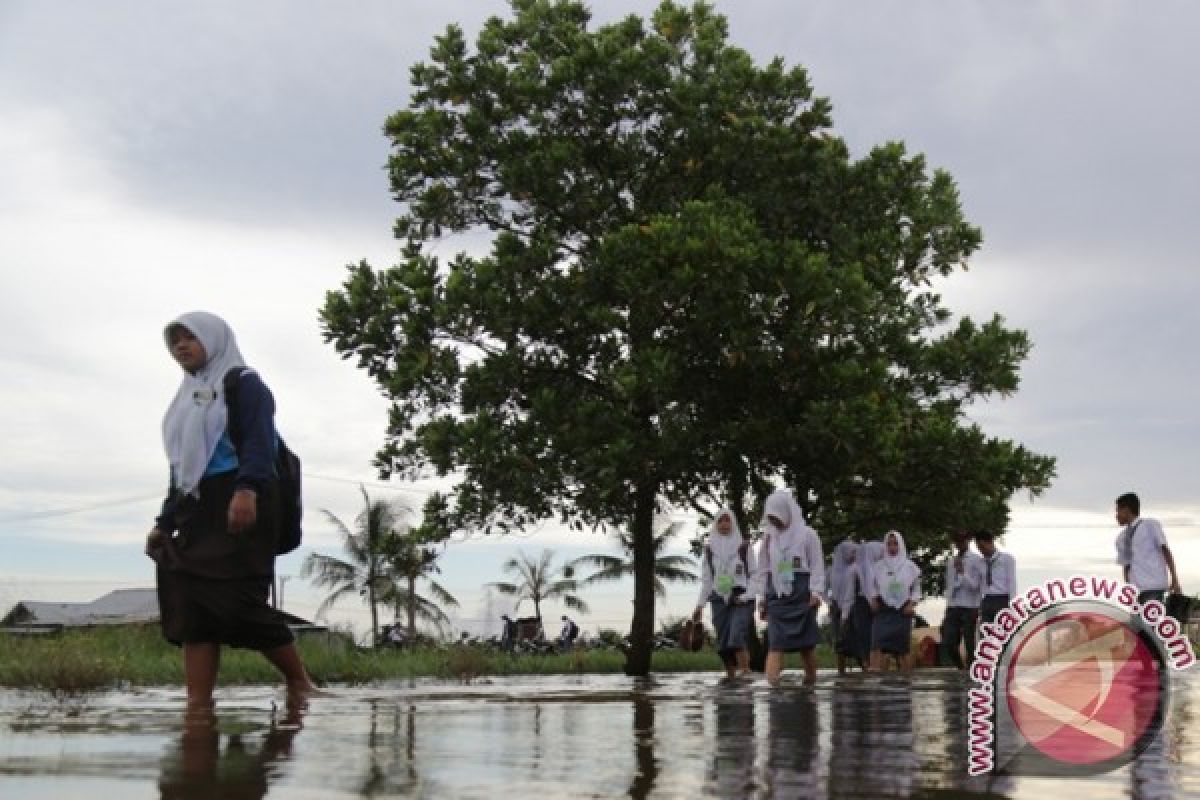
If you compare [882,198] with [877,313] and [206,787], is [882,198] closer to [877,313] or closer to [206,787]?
[877,313]

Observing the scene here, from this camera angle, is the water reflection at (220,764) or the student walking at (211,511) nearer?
the water reflection at (220,764)

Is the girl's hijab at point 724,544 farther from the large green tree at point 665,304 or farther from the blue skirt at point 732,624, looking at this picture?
the large green tree at point 665,304

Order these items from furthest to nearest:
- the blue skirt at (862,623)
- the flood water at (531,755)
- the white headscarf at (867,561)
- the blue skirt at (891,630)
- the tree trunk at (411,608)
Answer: the tree trunk at (411,608) < the blue skirt at (862,623) < the white headscarf at (867,561) < the blue skirt at (891,630) < the flood water at (531,755)

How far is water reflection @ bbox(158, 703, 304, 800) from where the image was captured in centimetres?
355

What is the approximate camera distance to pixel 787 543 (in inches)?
501

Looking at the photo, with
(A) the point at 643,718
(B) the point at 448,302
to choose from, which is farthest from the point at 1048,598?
(B) the point at 448,302

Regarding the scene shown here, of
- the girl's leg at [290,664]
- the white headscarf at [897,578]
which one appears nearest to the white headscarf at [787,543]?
the girl's leg at [290,664]

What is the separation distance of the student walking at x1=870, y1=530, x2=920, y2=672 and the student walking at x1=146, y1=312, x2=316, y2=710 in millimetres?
12828

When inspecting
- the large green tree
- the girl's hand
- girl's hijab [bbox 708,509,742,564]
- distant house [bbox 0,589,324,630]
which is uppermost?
the large green tree

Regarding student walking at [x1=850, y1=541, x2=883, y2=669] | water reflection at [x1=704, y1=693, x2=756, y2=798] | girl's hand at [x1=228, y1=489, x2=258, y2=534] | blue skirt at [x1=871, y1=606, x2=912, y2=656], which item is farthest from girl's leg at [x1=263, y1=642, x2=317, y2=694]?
student walking at [x1=850, y1=541, x2=883, y2=669]

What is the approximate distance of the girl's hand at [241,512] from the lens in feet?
21.4

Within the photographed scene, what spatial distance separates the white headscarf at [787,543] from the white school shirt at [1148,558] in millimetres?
3036

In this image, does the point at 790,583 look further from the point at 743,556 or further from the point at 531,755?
the point at 531,755

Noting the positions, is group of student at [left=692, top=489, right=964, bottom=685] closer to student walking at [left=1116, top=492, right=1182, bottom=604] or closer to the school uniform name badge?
student walking at [left=1116, top=492, right=1182, bottom=604]
